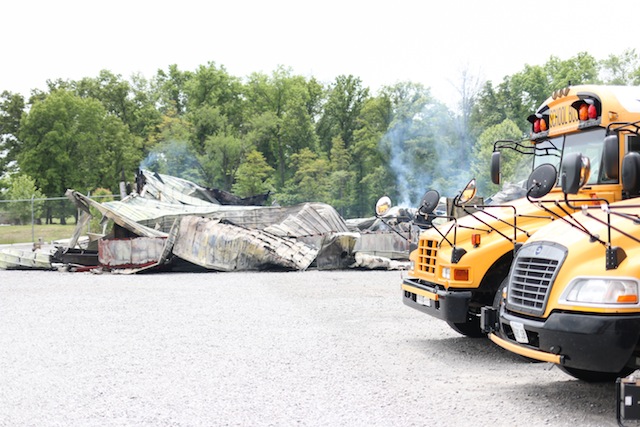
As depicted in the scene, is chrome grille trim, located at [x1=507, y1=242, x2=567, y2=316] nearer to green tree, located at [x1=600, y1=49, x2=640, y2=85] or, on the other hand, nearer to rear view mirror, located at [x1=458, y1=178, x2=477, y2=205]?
rear view mirror, located at [x1=458, y1=178, x2=477, y2=205]

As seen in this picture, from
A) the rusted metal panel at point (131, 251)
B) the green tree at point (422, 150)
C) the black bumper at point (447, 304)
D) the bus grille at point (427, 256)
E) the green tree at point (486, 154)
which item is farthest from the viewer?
the green tree at point (422, 150)

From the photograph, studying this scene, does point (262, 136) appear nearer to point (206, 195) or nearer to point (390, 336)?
point (206, 195)

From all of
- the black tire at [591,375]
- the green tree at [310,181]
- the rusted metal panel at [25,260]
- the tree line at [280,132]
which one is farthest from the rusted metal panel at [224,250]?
the green tree at [310,181]

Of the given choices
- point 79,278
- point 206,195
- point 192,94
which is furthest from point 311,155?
point 79,278

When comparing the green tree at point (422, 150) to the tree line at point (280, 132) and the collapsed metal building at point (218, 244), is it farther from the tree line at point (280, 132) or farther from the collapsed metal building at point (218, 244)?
the collapsed metal building at point (218, 244)

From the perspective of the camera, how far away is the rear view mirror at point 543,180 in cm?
780

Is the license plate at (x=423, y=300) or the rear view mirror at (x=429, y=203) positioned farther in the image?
the rear view mirror at (x=429, y=203)

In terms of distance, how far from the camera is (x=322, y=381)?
283 inches

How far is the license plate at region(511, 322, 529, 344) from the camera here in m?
6.04

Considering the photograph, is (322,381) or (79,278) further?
(79,278)

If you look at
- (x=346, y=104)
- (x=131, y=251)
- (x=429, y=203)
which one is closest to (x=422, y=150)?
(x=346, y=104)

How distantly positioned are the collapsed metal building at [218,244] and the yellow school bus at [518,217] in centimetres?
1130

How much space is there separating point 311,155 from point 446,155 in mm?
11012

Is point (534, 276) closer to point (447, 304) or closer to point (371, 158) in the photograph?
point (447, 304)
